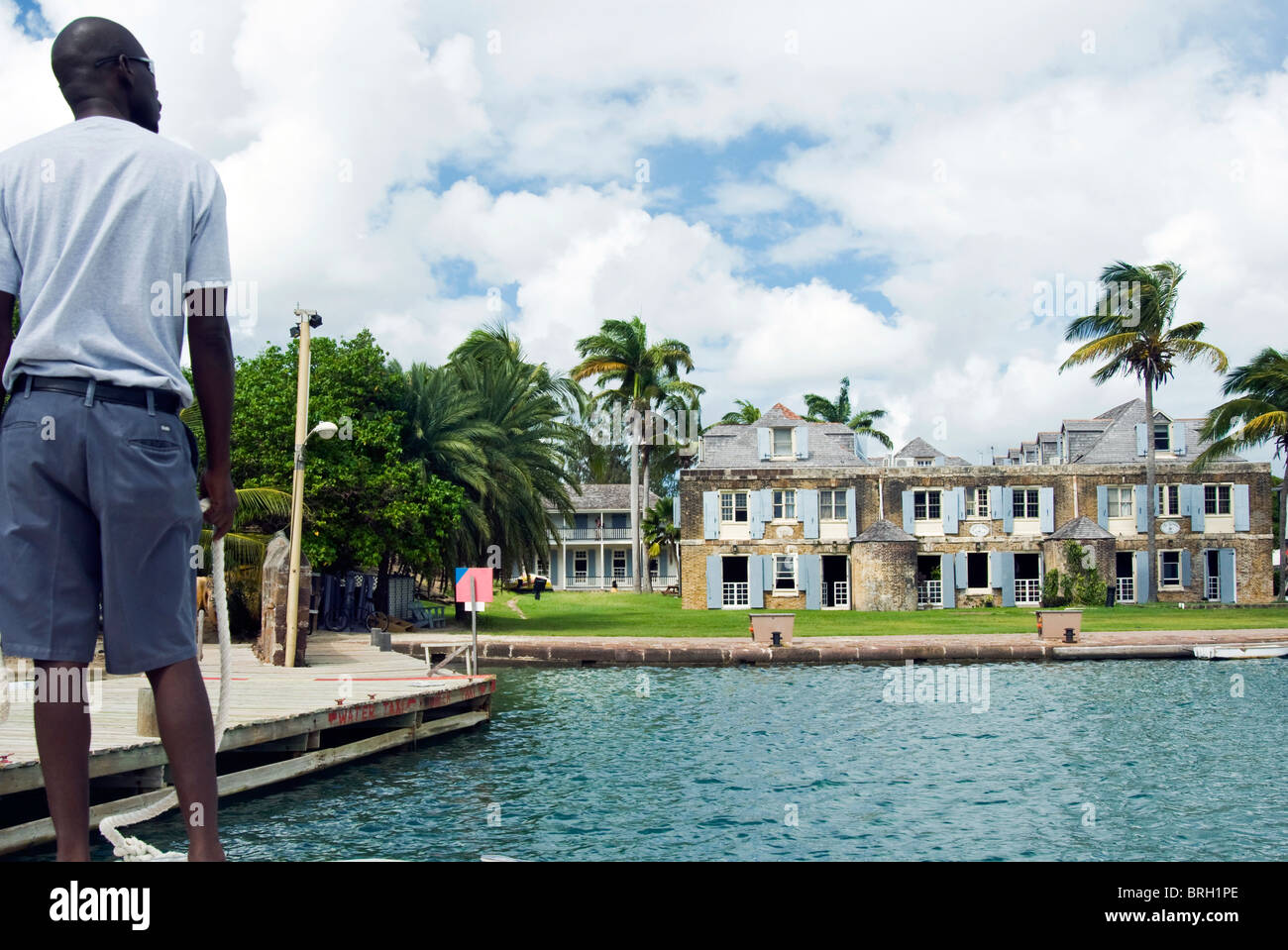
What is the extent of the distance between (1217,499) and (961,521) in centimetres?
1031

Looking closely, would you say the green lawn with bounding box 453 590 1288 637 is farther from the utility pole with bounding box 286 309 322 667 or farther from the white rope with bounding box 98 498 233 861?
the white rope with bounding box 98 498 233 861

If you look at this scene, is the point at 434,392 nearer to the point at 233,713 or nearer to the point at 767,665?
the point at 767,665

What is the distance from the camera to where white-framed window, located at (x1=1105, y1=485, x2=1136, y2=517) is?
4225cm

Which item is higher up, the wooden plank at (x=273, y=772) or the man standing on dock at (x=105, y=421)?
the man standing on dock at (x=105, y=421)

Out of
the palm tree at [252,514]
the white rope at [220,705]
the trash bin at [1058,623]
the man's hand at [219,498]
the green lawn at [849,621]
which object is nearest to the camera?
the man's hand at [219,498]

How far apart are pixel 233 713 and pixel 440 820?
2739mm

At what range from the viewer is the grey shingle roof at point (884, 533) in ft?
131

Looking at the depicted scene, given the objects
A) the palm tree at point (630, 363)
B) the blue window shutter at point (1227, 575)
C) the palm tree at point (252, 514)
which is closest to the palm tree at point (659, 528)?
the palm tree at point (630, 363)

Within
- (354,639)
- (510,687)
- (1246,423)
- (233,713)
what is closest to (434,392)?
(354,639)

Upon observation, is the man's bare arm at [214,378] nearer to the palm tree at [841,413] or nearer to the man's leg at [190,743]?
the man's leg at [190,743]

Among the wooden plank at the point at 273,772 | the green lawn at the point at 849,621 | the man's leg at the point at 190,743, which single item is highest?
the man's leg at the point at 190,743

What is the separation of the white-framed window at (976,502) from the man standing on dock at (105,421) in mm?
41620

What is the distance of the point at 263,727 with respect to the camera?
35.8ft

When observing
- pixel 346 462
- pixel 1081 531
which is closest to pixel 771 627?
pixel 346 462
